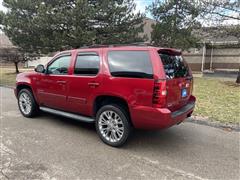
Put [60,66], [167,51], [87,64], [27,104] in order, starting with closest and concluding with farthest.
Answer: [167,51]
[87,64]
[60,66]
[27,104]

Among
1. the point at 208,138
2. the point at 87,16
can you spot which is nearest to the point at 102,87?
the point at 208,138

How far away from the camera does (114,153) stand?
3.95 meters

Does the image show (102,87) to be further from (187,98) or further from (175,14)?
(175,14)

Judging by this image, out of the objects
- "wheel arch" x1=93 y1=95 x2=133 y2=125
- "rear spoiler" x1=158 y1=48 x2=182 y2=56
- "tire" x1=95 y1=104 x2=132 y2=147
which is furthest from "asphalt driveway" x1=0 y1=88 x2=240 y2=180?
"rear spoiler" x1=158 y1=48 x2=182 y2=56

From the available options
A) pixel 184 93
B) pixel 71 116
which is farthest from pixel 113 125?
pixel 184 93

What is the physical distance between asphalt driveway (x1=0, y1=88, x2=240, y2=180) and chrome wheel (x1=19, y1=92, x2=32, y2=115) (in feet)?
1.90

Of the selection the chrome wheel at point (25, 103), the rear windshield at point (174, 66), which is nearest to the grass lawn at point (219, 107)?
the rear windshield at point (174, 66)

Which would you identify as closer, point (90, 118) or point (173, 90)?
point (173, 90)

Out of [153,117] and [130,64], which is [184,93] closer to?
[153,117]

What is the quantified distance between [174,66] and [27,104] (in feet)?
12.9

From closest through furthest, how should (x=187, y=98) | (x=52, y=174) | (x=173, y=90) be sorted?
(x=52, y=174), (x=173, y=90), (x=187, y=98)

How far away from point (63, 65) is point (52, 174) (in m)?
2.55

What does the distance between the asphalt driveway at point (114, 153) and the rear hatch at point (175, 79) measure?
2.76ft

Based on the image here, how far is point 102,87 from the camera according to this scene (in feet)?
13.8
